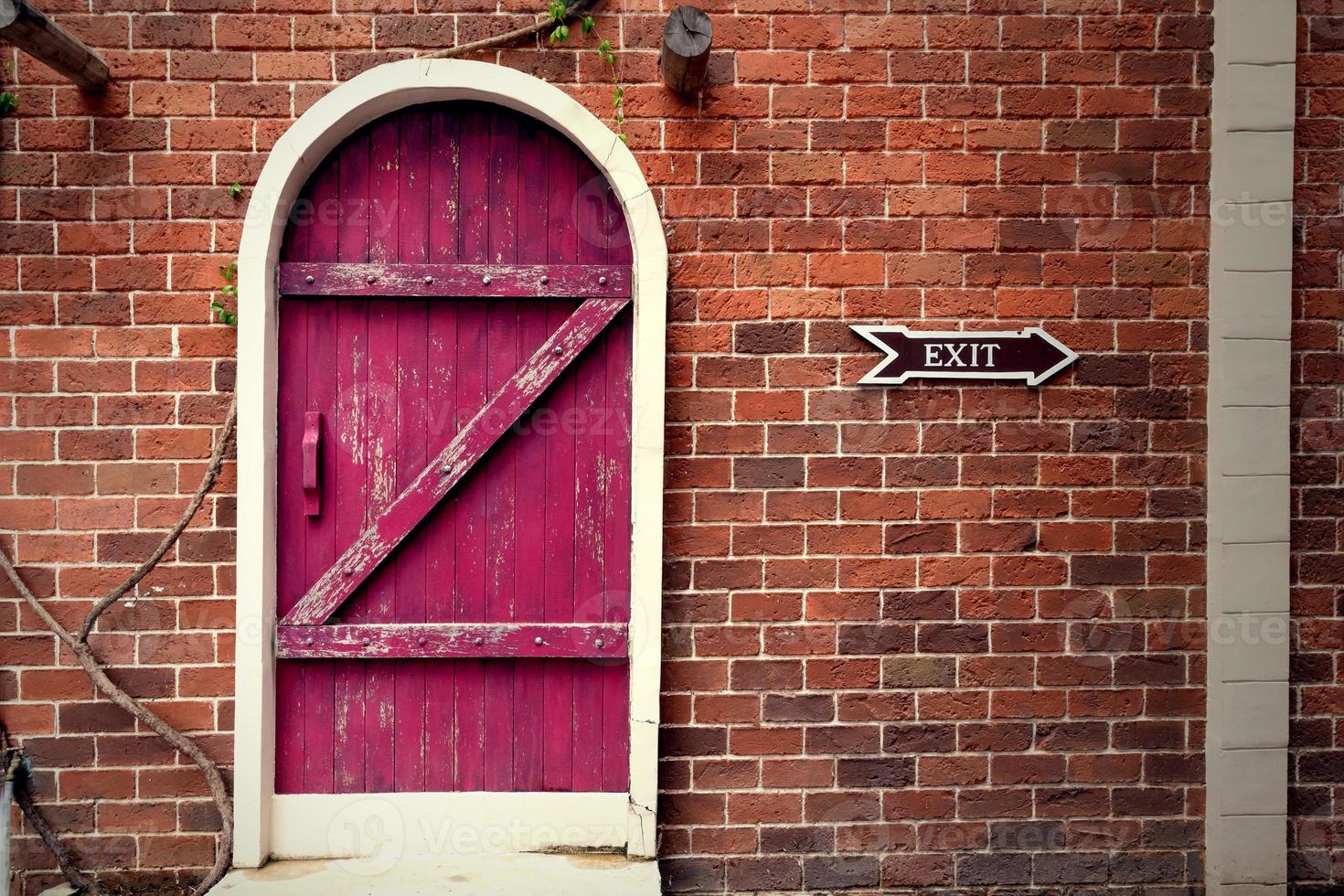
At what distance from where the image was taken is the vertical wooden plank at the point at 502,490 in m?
3.13

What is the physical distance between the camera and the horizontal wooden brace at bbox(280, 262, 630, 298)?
3.06 m

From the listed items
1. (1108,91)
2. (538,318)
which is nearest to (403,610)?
(538,318)

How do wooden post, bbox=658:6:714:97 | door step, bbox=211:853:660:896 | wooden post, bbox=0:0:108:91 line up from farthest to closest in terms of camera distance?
door step, bbox=211:853:660:896 < wooden post, bbox=658:6:714:97 < wooden post, bbox=0:0:108:91

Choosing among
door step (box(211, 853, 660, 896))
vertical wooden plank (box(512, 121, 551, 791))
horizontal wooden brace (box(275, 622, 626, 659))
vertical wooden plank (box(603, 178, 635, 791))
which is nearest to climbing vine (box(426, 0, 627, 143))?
vertical wooden plank (box(603, 178, 635, 791))

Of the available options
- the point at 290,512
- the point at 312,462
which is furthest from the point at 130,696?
the point at 312,462

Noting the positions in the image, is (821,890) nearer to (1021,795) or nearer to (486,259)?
(1021,795)

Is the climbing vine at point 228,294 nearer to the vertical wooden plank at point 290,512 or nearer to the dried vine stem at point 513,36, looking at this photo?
the vertical wooden plank at point 290,512

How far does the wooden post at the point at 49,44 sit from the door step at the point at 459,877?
2.85 metres

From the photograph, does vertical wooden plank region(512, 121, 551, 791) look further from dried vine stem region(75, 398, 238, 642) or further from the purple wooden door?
dried vine stem region(75, 398, 238, 642)

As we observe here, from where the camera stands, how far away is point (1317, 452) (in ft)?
10.2

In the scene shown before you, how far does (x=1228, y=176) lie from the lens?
304 centimetres

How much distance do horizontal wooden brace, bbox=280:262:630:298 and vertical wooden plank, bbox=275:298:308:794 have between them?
0.40 ft

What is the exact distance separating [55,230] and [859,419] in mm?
3024

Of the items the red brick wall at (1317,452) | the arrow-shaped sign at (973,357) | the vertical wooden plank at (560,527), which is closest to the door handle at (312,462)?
the vertical wooden plank at (560,527)
